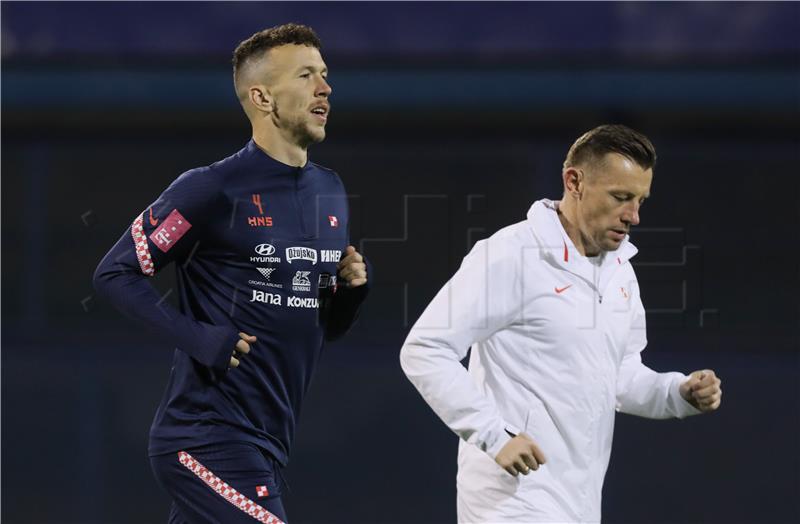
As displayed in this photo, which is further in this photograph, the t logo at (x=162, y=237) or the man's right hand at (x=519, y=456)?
the t logo at (x=162, y=237)

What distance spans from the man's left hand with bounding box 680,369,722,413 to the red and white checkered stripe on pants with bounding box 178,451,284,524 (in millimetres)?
1208

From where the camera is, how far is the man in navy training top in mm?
3164

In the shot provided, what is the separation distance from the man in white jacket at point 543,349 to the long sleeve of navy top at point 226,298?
439 mm

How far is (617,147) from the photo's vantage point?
10.4 feet

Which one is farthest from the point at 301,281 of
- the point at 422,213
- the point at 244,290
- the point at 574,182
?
the point at 422,213

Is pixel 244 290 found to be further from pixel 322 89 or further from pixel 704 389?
pixel 704 389

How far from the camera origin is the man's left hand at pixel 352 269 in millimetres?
3449

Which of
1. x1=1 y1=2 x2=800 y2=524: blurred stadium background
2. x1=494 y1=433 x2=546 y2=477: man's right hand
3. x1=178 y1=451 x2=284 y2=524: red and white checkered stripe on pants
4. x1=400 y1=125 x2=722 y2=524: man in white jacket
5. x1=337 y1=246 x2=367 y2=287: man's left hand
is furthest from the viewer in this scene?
x1=1 y1=2 x2=800 y2=524: blurred stadium background

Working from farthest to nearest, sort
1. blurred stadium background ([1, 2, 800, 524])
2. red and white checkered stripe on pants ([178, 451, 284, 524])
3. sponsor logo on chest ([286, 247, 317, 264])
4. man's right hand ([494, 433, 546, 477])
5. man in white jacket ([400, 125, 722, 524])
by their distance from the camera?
blurred stadium background ([1, 2, 800, 524]) < sponsor logo on chest ([286, 247, 317, 264]) < red and white checkered stripe on pants ([178, 451, 284, 524]) < man in white jacket ([400, 125, 722, 524]) < man's right hand ([494, 433, 546, 477])

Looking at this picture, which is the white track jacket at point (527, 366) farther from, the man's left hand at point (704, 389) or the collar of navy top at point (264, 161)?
the collar of navy top at point (264, 161)

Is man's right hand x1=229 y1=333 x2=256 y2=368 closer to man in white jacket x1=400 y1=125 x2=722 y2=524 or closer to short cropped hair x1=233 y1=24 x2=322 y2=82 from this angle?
man in white jacket x1=400 y1=125 x2=722 y2=524

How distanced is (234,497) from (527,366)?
88 centimetres

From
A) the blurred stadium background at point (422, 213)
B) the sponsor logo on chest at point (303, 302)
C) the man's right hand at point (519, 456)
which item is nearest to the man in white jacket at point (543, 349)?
the man's right hand at point (519, 456)

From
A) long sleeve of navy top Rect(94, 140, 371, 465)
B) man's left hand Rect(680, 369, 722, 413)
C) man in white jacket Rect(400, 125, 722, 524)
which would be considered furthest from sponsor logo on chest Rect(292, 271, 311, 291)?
man's left hand Rect(680, 369, 722, 413)
